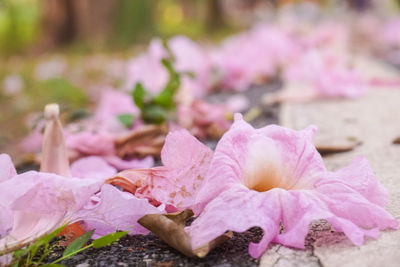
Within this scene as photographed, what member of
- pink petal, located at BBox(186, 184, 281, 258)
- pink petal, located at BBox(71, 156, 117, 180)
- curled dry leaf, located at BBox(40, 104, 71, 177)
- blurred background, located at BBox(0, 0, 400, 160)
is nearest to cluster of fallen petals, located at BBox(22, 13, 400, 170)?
pink petal, located at BBox(71, 156, 117, 180)

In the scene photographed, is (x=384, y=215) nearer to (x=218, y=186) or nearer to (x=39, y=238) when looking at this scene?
(x=218, y=186)

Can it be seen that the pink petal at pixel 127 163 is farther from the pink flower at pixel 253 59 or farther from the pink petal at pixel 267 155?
the pink flower at pixel 253 59

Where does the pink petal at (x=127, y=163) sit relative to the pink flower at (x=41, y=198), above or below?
below

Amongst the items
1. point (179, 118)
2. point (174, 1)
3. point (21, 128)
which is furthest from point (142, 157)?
point (174, 1)

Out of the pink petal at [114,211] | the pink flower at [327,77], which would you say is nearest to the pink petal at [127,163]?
the pink petal at [114,211]

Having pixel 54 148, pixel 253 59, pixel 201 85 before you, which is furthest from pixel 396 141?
pixel 253 59

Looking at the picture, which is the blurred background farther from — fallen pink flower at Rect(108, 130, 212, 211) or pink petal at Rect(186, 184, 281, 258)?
pink petal at Rect(186, 184, 281, 258)

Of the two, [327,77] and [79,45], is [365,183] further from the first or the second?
[79,45]
